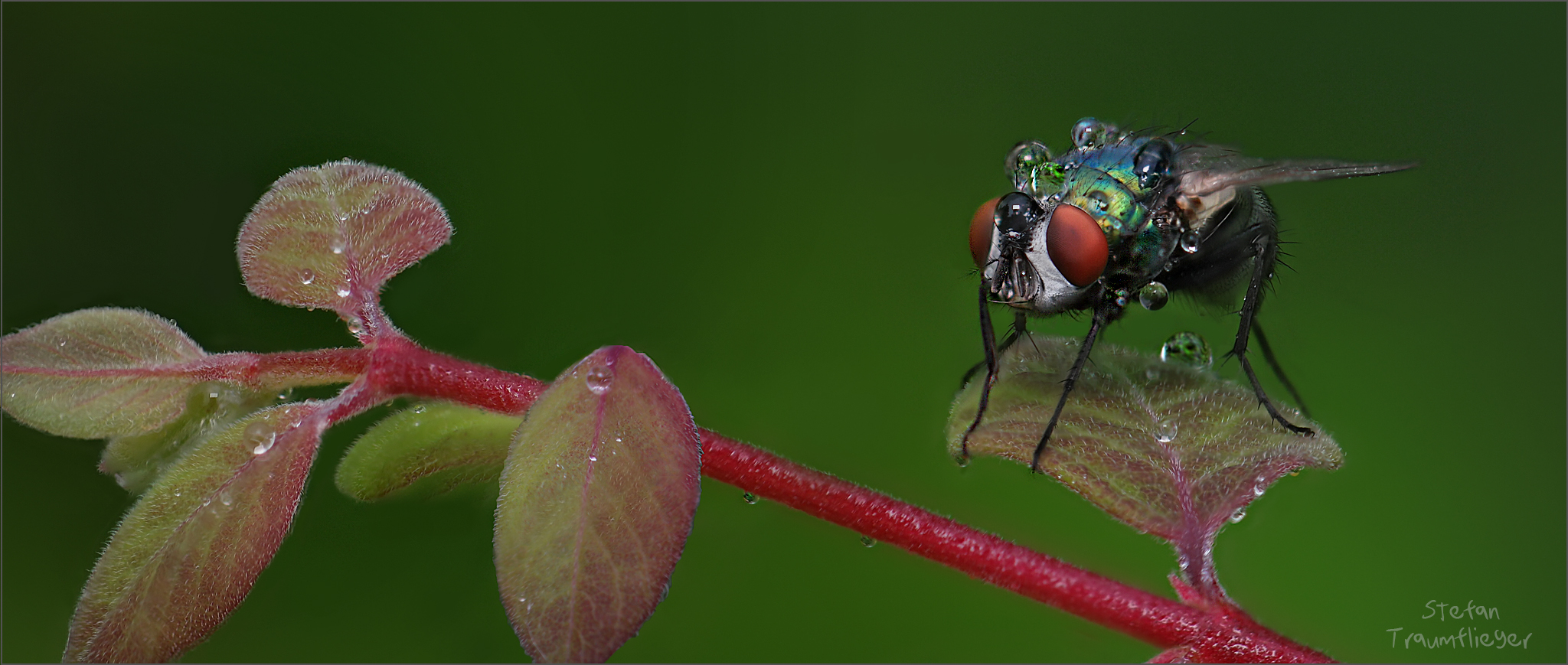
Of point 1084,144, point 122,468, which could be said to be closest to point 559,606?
point 122,468

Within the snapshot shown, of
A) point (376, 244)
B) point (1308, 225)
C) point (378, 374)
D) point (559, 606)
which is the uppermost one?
point (376, 244)

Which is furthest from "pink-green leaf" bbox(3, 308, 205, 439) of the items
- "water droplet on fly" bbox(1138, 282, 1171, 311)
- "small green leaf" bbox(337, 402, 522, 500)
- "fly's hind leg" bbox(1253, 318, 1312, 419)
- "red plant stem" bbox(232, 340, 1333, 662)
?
"fly's hind leg" bbox(1253, 318, 1312, 419)

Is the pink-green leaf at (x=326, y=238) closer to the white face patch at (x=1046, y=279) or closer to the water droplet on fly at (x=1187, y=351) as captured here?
the white face patch at (x=1046, y=279)

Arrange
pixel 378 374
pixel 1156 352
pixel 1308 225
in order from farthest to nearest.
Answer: pixel 1308 225 → pixel 1156 352 → pixel 378 374

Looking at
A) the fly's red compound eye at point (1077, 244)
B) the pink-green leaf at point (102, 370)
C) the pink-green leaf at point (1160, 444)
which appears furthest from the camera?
the fly's red compound eye at point (1077, 244)

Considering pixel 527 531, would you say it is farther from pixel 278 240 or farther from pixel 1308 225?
pixel 1308 225

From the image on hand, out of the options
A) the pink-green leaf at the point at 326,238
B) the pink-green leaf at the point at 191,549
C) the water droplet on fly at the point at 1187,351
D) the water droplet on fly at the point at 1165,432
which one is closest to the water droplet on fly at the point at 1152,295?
the water droplet on fly at the point at 1187,351
